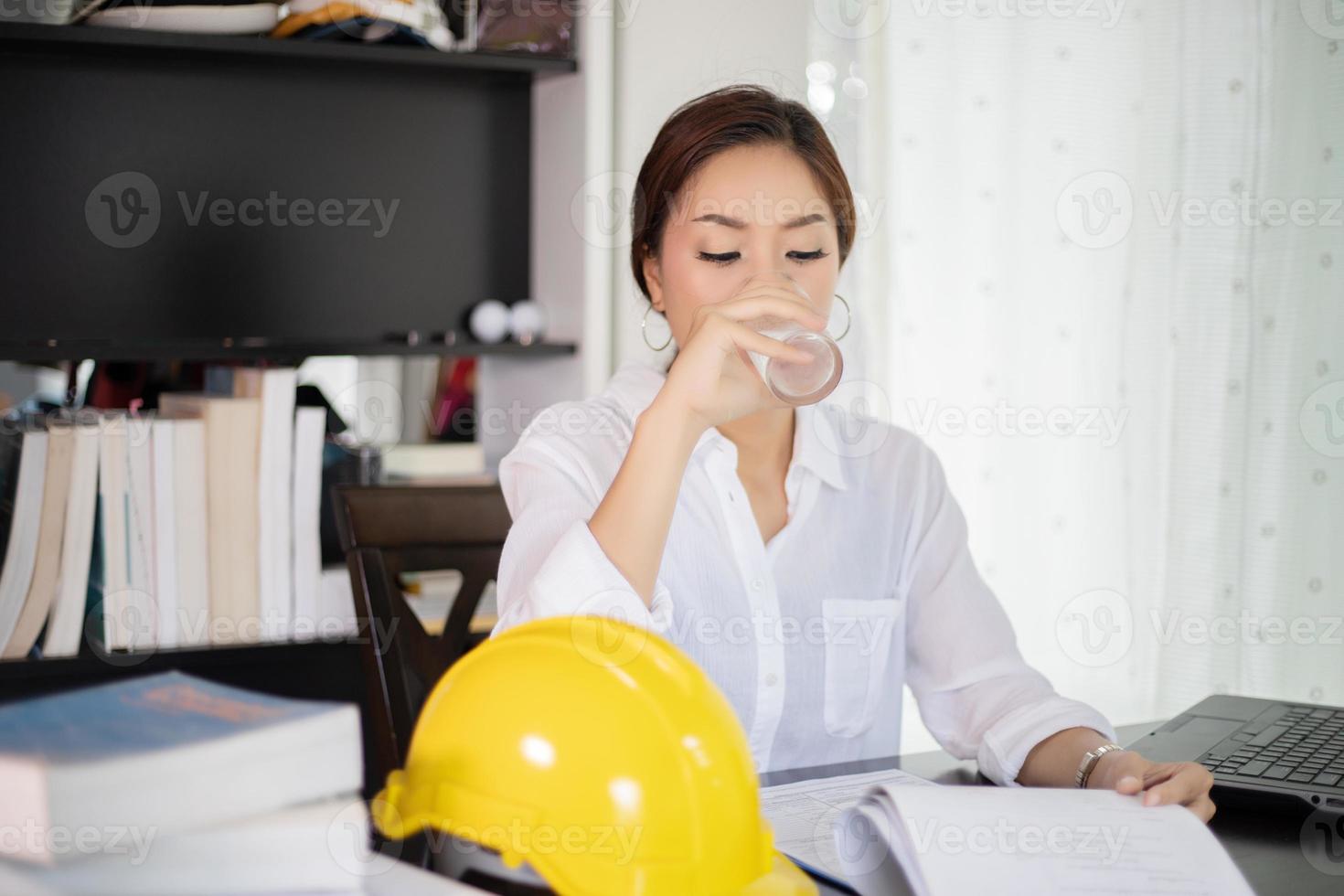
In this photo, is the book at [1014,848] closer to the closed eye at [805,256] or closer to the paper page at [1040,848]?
the paper page at [1040,848]

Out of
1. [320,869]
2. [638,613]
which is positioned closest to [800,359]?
[638,613]

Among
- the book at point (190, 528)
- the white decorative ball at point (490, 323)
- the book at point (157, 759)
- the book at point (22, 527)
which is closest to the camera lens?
the book at point (157, 759)

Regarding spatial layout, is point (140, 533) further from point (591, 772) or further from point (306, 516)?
point (591, 772)

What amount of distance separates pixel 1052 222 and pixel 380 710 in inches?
71.6

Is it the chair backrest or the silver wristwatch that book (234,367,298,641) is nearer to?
the chair backrest

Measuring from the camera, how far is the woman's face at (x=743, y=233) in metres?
1.31

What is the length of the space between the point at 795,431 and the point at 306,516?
Result: 83 cm

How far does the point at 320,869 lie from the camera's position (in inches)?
21.6

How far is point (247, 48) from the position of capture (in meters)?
1.87

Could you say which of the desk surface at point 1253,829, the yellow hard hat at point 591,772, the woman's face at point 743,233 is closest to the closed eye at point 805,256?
the woman's face at point 743,233

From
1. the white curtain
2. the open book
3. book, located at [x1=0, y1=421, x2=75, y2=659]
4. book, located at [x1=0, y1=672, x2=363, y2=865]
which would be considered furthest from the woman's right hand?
the white curtain

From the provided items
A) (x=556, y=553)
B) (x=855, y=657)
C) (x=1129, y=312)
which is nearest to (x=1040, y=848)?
(x=556, y=553)

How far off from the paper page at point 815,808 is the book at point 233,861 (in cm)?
37

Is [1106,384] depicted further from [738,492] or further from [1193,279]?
[738,492]
